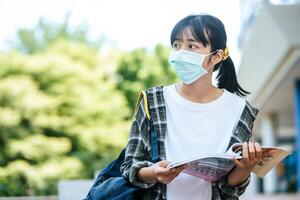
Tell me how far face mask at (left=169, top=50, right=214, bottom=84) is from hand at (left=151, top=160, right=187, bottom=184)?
0.38 meters

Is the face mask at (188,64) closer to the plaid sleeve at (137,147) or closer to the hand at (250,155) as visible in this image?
the plaid sleeve at (137,147)

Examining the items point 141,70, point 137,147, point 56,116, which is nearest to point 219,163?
point 137,147

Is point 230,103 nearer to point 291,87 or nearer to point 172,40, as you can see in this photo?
point 172,40

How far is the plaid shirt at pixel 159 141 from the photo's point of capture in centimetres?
237

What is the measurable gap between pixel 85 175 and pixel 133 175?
18.6 m

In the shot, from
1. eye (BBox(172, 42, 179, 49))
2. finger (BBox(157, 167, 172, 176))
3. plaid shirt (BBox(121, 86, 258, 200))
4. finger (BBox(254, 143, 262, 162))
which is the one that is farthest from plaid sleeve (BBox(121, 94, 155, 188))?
finger (BBox(254, 143, 262, 162))

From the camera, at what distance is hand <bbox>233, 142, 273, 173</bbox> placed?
87.4 inches

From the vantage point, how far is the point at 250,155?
2.22m

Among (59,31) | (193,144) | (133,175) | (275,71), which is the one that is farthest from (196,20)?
(59,31)

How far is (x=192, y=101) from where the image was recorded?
2475mm

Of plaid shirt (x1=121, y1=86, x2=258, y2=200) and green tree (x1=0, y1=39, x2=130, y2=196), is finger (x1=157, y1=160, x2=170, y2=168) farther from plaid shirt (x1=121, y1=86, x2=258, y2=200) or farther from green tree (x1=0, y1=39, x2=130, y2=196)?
green tree (x1=0, y1=39, x2=130, y2=196)

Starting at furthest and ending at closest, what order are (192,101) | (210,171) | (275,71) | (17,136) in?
1. (17,136)
2. (275,71)
3. (192,101)
4. (210,171)

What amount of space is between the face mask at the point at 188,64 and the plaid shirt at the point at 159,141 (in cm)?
13

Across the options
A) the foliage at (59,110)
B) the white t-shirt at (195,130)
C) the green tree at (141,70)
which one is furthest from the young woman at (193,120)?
the green tree at (141,70)
